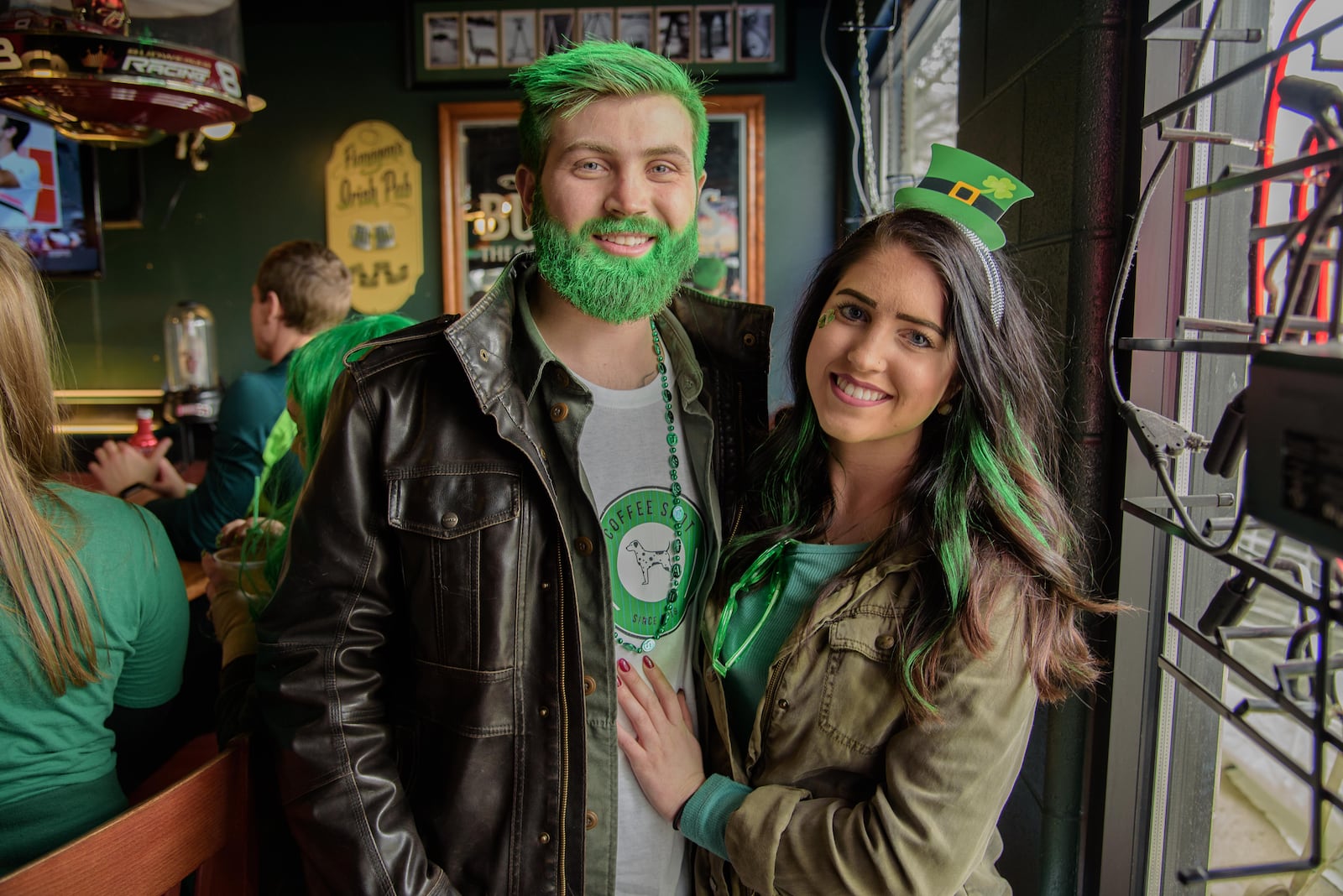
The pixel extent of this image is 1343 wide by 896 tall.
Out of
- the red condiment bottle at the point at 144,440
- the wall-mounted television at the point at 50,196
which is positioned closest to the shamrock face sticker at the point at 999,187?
the red condiment bottle at the point at 144,440

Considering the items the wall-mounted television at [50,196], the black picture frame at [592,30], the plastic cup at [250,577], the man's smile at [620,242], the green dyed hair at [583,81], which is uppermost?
the black picture frame at [592,30]

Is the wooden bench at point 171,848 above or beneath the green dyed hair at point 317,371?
beneath

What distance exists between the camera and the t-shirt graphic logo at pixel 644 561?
3.86 feet

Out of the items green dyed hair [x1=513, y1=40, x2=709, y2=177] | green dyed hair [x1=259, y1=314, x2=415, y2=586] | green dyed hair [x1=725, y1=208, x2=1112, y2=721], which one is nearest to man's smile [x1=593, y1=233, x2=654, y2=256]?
green dyed hair [x1=513, y1=40, x2=709, y2=177]

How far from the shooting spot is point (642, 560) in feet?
3.90

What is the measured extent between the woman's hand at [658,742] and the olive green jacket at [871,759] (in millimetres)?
52

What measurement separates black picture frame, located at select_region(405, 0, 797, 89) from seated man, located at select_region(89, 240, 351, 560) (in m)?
1.53

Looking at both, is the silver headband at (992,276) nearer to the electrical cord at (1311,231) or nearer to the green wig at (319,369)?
the electrical cord at (1311,231)

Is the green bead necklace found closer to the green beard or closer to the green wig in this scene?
the green beard

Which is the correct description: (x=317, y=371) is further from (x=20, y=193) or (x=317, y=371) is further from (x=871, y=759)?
(x=20, y=193)

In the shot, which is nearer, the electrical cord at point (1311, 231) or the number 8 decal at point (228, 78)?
the electrical cord at point (1311, 231)

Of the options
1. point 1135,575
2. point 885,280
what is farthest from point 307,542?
point 1135,575

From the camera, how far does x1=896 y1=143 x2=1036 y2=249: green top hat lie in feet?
3.62

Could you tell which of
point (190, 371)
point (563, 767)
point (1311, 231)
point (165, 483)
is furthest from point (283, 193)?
point (1311, 231)
